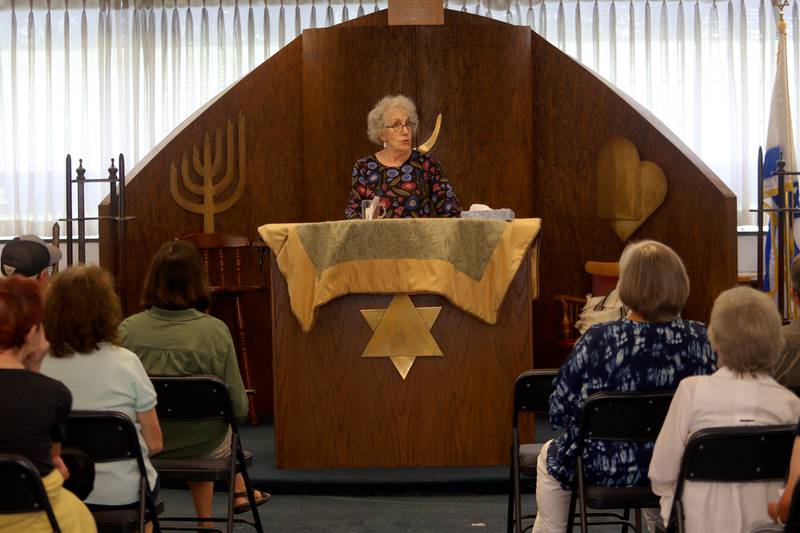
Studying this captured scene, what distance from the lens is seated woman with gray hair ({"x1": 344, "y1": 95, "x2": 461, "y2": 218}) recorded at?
528cm

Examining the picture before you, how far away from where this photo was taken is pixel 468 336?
448 cm

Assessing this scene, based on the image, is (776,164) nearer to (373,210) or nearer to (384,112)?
(384,112)

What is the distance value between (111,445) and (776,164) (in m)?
4.84

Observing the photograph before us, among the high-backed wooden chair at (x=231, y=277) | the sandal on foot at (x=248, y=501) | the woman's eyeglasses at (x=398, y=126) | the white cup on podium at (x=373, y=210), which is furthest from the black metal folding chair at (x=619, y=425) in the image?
the high-backed wooden chair at (x=231, y=277)

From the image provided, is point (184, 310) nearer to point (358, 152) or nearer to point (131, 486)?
point (131, 486)

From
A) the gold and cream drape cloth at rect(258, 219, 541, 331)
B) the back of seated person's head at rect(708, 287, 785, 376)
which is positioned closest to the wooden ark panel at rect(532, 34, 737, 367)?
the gold and cream drape cloth at rect(258, 219, 541, 331)

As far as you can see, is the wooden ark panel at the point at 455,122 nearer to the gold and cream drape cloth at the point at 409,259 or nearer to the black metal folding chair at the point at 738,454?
the gold and cream drape cloth at the point at 409,259

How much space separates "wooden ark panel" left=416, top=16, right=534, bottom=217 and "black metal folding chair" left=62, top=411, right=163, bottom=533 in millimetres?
3747

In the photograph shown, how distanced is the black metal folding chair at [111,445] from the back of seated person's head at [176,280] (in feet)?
2.51

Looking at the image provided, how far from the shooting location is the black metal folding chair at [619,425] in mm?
2654

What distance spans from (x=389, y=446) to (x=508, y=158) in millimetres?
2287

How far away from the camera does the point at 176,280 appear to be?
11.1 feet

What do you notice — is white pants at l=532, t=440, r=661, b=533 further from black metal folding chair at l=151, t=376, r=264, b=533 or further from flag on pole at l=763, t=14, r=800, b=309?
flag on pole at l=763, t=14, r=800, b=309

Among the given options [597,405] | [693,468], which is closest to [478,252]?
[597,405]
